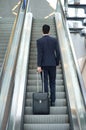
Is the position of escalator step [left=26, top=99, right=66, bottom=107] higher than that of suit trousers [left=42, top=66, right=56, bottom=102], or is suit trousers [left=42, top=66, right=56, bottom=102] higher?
suit trousers [left=42, top=66, right=56, bottom=102]

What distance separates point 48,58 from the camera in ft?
21.4

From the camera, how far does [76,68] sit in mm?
6078

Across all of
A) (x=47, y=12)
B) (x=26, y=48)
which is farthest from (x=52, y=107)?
(x=47, y=12)

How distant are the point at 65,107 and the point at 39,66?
2.80ft

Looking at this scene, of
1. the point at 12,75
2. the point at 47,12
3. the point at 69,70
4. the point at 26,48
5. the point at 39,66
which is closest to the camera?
the point at 12,75

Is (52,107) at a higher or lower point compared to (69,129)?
higher

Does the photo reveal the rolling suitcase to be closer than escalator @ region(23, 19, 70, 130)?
No

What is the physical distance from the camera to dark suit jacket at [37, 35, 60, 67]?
6.50m

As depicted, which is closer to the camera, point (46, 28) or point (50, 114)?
point (50, 114)

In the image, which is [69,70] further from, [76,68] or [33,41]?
[33,41]

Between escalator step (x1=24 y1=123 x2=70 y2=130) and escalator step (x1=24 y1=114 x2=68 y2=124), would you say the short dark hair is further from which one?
escalator step (x1=24 y1=123 x2=70 y2=130)

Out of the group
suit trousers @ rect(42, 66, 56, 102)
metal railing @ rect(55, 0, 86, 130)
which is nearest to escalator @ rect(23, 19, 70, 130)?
suit trousers @ rect(42, 66, 56, 102)

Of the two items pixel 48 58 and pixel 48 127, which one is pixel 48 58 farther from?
pixel 48 127

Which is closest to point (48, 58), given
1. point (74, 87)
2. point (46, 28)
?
point (46, 28)
